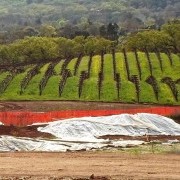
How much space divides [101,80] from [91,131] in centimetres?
4625

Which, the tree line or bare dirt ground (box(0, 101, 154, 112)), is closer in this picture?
bare dirt ground (box(0, 101, 154, 112))

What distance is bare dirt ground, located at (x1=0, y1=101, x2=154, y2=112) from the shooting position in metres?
76.2

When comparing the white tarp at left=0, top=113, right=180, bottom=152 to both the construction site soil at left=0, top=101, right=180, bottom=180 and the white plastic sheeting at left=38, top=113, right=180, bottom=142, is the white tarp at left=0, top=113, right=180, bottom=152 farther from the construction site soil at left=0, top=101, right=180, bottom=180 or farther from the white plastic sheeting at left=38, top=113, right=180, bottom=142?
the construction site soil at left=0, top=101, right=180, bottom=180

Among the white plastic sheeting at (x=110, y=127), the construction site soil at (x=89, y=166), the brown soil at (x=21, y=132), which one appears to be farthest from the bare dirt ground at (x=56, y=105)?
the construction site soil at (x=89, y=166)

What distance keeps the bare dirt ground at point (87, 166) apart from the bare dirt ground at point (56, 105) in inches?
1583

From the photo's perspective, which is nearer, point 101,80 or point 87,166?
point 87,166

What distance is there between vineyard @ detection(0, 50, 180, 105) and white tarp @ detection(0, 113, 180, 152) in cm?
3221

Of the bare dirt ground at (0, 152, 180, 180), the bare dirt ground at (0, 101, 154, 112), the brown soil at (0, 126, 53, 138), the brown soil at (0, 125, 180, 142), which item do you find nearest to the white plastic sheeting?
the brown soil at (0, 125, 180, 142)

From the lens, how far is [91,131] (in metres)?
50.0

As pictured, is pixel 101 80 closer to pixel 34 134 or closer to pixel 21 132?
pixel 34 134

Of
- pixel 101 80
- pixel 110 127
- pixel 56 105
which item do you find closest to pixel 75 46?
pixel 101 80

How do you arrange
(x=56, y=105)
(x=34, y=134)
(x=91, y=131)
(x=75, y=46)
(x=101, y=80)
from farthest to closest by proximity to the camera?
(x=75, y=46)
(x=101, y=80)
(x=56, y=105)
(x=91, y=131)
(x=34, y=134)

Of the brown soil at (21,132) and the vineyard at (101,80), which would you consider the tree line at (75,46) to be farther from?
the brown soil at (21,132)

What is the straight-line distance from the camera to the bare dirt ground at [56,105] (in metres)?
76.2
